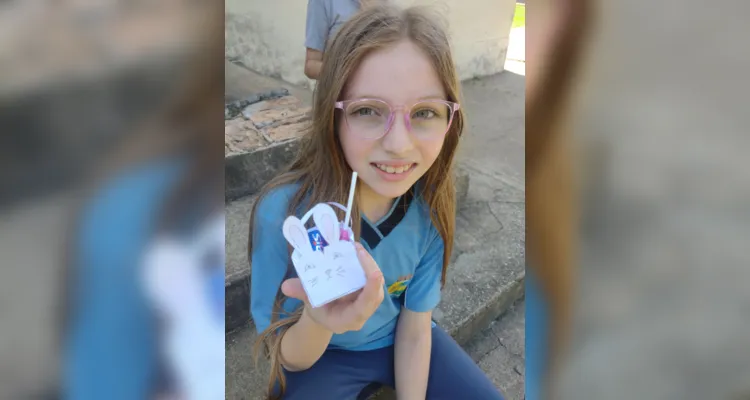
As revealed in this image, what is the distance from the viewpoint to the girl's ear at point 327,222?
494mm

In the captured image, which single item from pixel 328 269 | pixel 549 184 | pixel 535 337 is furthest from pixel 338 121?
pixel 535 337

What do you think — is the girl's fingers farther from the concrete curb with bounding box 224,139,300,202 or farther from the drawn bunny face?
the concrete curb with bounding box 224,139,300,202

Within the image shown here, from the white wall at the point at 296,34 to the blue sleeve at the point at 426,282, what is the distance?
222 millimetres

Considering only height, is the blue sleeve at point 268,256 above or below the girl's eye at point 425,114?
below

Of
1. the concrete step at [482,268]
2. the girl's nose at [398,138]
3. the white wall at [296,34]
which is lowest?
the concrete step at [482,268]

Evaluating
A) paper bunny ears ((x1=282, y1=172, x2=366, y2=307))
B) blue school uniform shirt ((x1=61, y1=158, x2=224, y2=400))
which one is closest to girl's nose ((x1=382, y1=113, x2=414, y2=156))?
paper bunny ears ((x1=282, y1=172, x2=366, y2=307))

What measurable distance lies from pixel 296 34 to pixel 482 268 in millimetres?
413

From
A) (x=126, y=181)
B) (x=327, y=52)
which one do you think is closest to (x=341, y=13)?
(x=327, y=52)

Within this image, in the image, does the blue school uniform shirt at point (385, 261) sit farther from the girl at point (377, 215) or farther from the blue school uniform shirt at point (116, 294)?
the blue school uniform shirt at point (116, 294)

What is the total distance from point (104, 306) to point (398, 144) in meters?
0.35

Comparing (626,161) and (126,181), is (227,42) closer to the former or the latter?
(126,181)

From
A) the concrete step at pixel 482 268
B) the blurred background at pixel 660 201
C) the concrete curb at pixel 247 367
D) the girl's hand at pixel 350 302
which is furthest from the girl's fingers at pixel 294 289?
the blurred background at pixel 660 201

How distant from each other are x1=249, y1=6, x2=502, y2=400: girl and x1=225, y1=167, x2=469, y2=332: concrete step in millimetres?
13

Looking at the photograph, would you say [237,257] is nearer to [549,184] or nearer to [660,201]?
[549,184]
